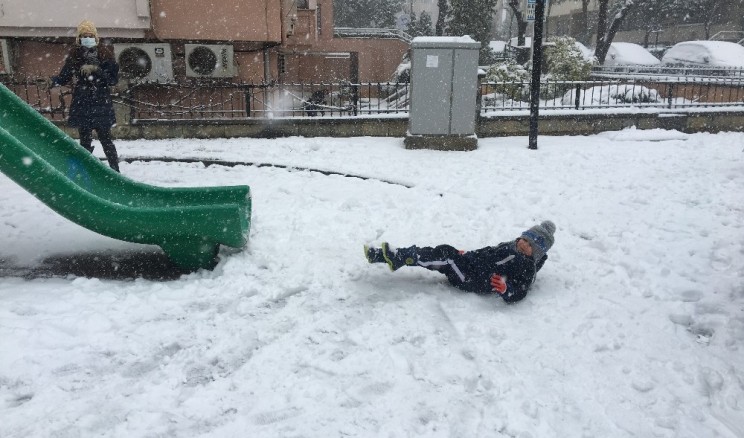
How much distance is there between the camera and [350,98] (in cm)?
1234

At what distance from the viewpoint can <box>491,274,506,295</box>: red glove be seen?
4176 millimetres

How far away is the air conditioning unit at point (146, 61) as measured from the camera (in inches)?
556

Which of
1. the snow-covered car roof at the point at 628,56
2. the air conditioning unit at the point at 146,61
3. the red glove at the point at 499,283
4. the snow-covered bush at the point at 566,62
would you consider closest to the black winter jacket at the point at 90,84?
the red glove at the point at 499,283

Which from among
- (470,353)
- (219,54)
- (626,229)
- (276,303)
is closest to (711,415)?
(470,353)

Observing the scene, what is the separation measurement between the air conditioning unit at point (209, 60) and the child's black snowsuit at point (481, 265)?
39.7 feet

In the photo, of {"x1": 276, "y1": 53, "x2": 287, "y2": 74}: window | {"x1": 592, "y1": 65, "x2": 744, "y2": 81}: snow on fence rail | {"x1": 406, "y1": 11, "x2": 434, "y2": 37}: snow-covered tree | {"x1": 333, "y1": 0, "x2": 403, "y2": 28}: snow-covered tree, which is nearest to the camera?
{"x1": 592, "y1": 65, "x2": 744, "y2": 81}: snow on fence rail

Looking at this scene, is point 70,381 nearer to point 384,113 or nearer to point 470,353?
point 470,353

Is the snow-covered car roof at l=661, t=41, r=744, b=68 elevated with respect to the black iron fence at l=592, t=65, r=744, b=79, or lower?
elevated

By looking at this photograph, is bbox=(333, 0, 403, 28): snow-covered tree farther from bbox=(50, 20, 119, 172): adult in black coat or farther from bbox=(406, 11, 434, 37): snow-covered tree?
bbox=(50, 20, 119, 172): adult in black coat

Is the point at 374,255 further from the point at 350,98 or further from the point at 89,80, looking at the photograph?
the point at 350,98

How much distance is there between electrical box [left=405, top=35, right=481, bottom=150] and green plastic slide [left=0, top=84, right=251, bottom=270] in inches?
230

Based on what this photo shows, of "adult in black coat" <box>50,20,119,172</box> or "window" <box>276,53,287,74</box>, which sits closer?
"adult in black coat" <box>50,20,119,172</box>

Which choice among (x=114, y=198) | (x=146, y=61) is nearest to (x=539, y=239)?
(x=114, y=198)

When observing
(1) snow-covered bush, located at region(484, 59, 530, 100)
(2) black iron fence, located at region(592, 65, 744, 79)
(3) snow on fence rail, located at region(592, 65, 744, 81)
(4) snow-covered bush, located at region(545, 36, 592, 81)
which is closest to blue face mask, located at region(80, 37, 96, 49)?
(1) snow-covered bush, located at region(484, 59, 530, 100)
